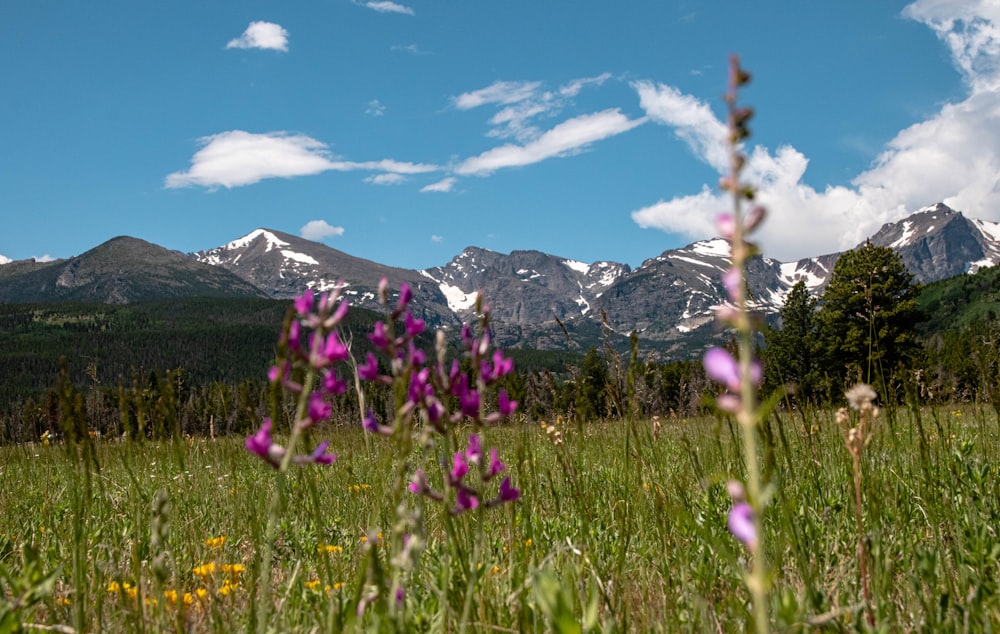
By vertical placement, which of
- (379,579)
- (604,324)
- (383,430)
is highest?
(604,324)

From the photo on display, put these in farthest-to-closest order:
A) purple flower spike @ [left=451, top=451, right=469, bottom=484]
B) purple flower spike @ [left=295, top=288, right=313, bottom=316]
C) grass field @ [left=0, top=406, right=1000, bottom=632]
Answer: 1. grass field @ [left=0, top=406, right=1000, bottom=632]
2. purple flower spike @ [left=451, top=451, right=469, bottom=484]
3. purple flower spike @ [left=295, top=288, right=313, bottom=316]

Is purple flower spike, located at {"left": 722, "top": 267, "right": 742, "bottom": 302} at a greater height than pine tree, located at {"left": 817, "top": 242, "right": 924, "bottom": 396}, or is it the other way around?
pine tree, located at {"left": 817, "top": 242, "right": 924, "bottom": 396}

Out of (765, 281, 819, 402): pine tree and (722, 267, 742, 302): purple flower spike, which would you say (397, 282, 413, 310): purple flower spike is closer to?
(722, 267, 742, 302): purple flower spike

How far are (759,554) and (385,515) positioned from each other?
11.5 feet

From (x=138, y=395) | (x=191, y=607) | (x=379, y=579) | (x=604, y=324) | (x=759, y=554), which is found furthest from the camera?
(x=604, y=324)

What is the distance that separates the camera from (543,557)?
141 inches

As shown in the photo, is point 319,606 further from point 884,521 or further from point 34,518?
point 34,518

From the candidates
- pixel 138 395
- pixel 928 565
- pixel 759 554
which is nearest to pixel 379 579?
pixel 759 554

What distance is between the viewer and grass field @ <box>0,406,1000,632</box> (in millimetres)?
2188

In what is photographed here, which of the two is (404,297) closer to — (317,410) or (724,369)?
(317,410)

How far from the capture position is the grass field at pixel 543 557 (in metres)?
2.19

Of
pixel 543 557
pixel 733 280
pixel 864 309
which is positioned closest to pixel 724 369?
pixel 733 280

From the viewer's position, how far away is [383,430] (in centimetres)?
150

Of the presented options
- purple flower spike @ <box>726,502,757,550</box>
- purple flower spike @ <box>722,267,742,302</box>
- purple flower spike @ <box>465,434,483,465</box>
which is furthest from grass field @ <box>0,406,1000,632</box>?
purple flower spike @ <box>722,267,742,302</box>
